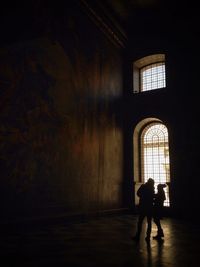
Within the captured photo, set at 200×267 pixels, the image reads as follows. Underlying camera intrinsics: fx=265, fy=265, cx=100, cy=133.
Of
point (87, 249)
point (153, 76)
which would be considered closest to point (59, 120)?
point (87, 249)

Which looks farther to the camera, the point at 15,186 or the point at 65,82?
the point at 65,82

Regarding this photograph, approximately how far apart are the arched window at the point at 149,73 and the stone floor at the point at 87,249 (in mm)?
10284

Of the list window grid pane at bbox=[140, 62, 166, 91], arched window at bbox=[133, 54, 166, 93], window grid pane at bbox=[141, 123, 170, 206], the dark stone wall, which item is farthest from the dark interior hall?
window grid pane at bbox=[140, 62, 166, 91]

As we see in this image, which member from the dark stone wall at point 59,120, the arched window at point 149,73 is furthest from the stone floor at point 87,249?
the arched window at point 149,73

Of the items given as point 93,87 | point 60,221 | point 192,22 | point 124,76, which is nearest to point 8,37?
point 93,87

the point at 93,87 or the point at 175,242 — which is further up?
the point at 93,87

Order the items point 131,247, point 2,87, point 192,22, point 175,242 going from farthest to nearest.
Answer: point 192,22 → point 2,87 → point 175,242 → point 131,247

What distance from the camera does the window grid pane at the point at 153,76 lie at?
15584 millimetres

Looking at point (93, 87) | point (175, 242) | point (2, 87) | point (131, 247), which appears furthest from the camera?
point (93, 87)

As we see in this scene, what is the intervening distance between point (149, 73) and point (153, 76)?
1.16 ft

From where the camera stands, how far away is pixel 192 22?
1398 centimetres

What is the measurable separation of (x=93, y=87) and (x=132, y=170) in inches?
209

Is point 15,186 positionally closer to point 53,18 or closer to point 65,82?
point 65,82

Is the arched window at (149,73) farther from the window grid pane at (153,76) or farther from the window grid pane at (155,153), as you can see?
the window grid pane at (155,153)
